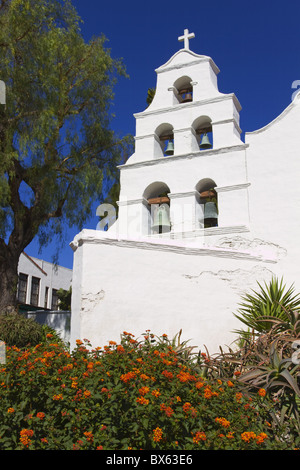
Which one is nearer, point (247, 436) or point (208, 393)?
point (247, 436)

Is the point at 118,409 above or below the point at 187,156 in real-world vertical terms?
below

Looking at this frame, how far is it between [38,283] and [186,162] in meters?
19.5

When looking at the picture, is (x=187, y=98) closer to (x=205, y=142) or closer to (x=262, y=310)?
(x=205, y=142)

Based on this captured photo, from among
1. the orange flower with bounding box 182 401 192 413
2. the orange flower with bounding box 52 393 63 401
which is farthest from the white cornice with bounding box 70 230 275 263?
the orange flower with bounding box 182 401 192 413

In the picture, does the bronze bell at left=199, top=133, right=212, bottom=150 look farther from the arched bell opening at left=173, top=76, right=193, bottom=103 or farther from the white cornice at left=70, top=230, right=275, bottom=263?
the white cornice at left=70, top=230, right=275, bottom=263

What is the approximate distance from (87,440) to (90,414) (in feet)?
0.88

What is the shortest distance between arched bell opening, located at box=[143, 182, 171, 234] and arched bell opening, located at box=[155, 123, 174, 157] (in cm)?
101

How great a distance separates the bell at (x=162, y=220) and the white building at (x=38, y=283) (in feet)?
51.2

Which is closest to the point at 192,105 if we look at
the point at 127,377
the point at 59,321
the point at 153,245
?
the point at 153,245

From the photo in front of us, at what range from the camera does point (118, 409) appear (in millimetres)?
3479

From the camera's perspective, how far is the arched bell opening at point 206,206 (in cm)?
1038

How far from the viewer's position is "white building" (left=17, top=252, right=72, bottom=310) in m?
26.2

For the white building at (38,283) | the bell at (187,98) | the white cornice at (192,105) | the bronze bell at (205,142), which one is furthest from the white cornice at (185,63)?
the white building at (38,283)

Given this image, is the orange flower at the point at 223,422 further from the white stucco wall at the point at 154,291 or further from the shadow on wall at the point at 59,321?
the shadow on wall at the point at 59,321
